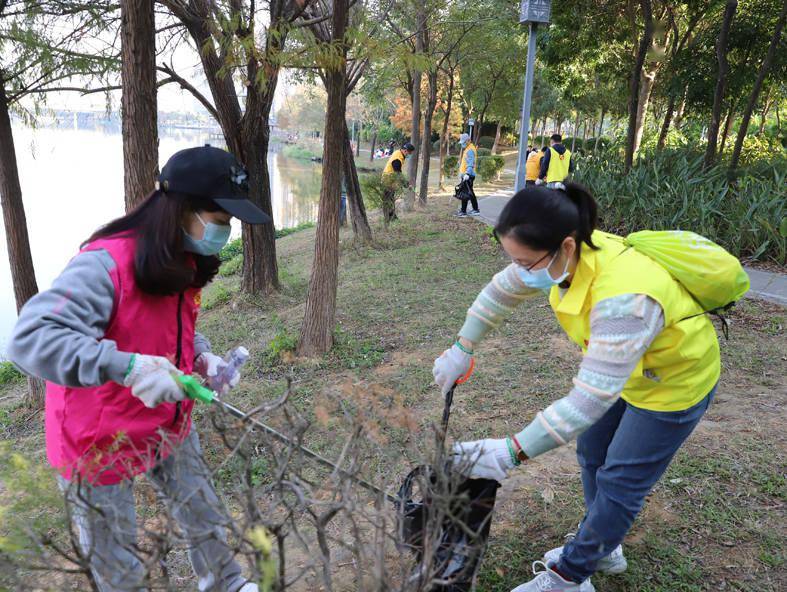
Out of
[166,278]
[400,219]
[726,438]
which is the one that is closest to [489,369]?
[726,438]

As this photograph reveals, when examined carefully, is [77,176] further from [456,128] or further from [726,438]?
[726,438]

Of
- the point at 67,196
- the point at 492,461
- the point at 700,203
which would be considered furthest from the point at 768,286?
the point at 67,196

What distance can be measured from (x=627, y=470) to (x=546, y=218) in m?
0.84

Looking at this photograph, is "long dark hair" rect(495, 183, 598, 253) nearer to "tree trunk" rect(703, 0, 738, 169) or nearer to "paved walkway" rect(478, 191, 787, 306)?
"paved walkway" rect(478, 191, 787, 306)

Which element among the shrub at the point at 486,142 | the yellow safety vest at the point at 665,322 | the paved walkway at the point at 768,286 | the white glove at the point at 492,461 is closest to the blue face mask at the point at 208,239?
the white glove at the point at 492,461

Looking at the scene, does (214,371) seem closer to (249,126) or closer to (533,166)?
(249,126)

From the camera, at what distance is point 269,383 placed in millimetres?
4754

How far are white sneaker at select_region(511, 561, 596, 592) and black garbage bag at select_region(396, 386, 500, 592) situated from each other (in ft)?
1.27

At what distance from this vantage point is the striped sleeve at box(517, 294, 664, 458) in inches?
57.8

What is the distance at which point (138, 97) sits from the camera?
3.89 m

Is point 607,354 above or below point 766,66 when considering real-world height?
below

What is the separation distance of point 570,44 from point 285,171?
27.6 m

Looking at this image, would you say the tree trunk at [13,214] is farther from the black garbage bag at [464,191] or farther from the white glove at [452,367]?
the black garbage bag at [464,191]

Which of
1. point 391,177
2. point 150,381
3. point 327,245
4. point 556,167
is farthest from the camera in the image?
point 391,177
